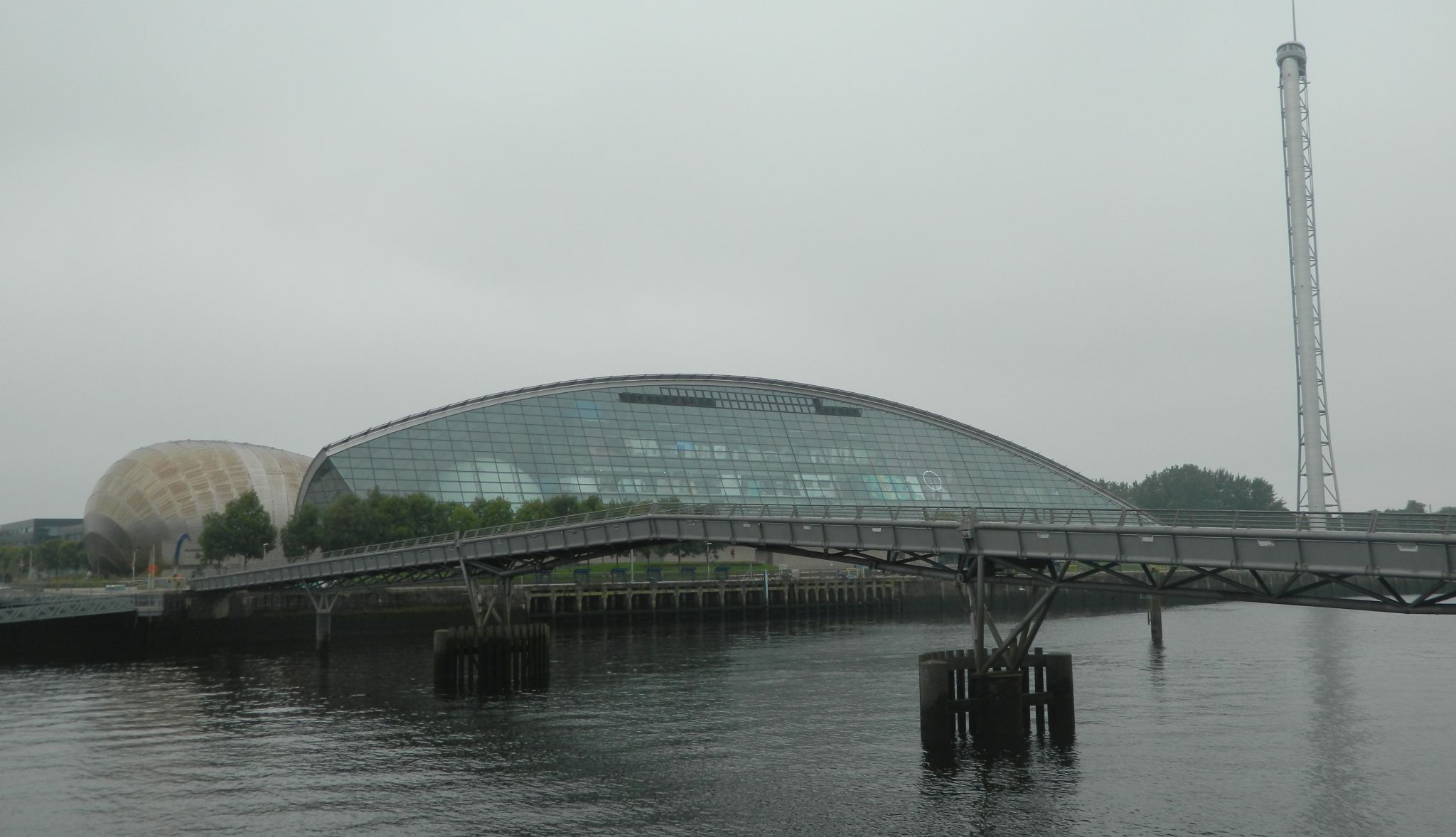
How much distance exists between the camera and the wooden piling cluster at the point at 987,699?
41500mm

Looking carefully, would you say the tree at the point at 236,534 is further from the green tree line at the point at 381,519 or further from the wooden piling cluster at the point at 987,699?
the wooden piling cluster at the point at 987,699

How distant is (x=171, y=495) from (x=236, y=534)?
37957mm

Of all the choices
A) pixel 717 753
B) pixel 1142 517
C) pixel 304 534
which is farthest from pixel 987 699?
pixel 304 534

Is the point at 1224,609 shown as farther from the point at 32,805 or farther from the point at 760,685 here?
the point at 32,805

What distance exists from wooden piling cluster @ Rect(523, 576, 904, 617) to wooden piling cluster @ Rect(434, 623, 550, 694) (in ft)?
120

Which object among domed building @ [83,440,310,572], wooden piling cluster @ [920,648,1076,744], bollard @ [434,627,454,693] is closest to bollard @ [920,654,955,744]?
wooden piling cluster @ [920,648,1076,744]

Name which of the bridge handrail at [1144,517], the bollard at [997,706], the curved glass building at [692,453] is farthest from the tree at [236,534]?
the bollard at [997,706]

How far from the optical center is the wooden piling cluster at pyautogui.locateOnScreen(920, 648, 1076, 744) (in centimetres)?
4150

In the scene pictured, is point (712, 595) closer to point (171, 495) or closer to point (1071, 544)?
point (171, 495)

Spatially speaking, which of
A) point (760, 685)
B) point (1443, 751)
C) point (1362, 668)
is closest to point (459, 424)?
point (760, 685)

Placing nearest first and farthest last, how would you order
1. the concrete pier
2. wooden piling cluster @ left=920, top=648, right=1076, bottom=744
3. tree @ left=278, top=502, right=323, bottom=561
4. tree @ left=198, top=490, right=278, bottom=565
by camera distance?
wooden piling cluster @ left=920, top=648, right=1076, bottom=744, the concrete pier, tree @ left=278, top=502, right=323, bottom=561, tree @ left=198, top=490, right=278, bottom=565

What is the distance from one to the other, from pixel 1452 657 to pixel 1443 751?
3115cm

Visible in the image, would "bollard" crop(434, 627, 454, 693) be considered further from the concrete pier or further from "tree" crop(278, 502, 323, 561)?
"tree" crop(278, 502, 323, 561)

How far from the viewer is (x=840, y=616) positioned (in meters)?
116
